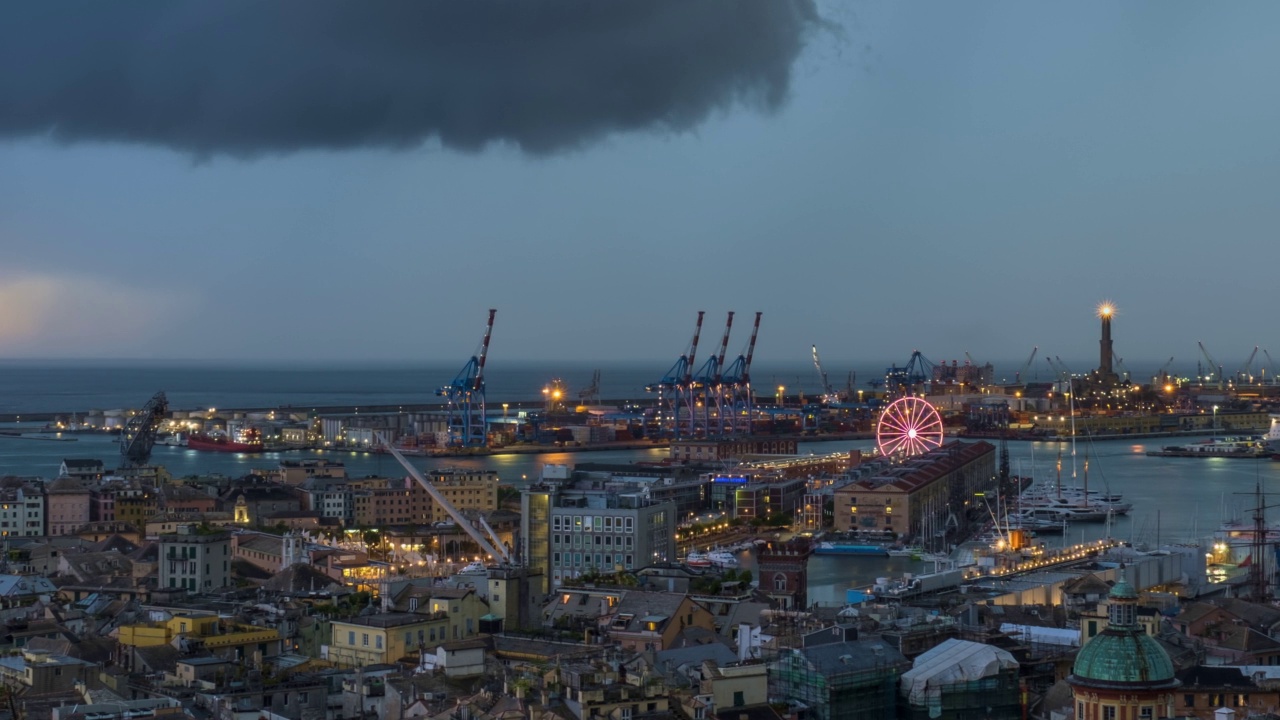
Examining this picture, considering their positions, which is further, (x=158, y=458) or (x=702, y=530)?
(x=158, y=458)

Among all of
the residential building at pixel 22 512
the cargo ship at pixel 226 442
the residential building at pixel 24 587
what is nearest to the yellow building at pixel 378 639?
the residential building at pixel 24 587

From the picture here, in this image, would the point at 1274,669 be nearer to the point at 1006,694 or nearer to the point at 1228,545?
the point at 1006,694

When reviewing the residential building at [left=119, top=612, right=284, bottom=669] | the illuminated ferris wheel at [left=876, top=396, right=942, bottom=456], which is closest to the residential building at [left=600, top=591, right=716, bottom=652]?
the residential building at [left=119, top=612, right=284, bottom=669]

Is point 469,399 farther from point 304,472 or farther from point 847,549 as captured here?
point 847,549

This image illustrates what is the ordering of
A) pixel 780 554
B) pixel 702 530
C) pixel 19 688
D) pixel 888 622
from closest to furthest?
pixel 19 688 → pixel 888 622 → pixel 780 554 → pixel 702 530

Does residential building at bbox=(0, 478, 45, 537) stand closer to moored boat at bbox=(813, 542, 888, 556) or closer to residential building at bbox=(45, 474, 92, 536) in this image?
residential building at bbox=(45, 474, 92, 536)

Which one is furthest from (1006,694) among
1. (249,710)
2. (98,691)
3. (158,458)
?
(158,458)

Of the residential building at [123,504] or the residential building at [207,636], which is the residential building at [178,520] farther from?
the residential building at [207,636]
